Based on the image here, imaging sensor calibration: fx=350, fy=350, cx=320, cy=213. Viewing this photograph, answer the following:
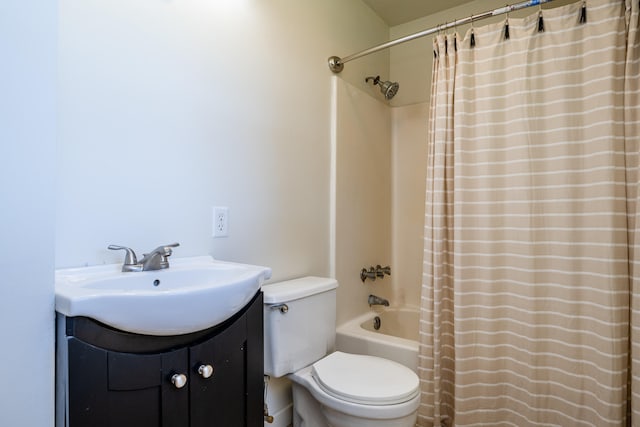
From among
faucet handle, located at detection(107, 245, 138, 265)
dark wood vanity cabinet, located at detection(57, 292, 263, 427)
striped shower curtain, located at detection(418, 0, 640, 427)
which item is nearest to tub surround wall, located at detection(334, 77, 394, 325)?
striped shower curtain, located at detection(418, 0, 640, 427)

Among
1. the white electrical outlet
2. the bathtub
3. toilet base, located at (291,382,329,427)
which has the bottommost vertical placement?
toilet base, located at (291,382,329,427)

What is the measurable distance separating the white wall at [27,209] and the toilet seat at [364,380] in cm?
→ 94

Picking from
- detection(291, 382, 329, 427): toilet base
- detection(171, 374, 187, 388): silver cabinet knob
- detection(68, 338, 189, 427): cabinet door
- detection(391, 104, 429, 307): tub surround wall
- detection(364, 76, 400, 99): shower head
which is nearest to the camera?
detection(68, 338, 189, 427): cabinet door

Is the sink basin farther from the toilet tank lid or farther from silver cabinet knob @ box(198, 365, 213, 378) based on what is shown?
the toilet tank lid

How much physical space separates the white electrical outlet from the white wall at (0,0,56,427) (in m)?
0.73

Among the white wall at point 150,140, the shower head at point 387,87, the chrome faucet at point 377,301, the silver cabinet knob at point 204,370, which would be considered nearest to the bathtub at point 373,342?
the chrome faucet at point 377,301

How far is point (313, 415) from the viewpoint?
5.18 ft

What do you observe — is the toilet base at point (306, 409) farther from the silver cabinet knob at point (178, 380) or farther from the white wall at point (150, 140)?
the silver cabinet knob at point (178, 380)

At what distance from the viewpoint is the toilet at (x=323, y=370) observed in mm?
1275

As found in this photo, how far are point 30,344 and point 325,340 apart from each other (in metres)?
1.21

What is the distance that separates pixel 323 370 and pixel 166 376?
785 mm

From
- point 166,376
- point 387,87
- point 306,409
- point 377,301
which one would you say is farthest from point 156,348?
point 387,87

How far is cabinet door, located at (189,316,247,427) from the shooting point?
2.91 feet

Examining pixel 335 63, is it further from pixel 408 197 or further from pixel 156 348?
pixel 156 348
